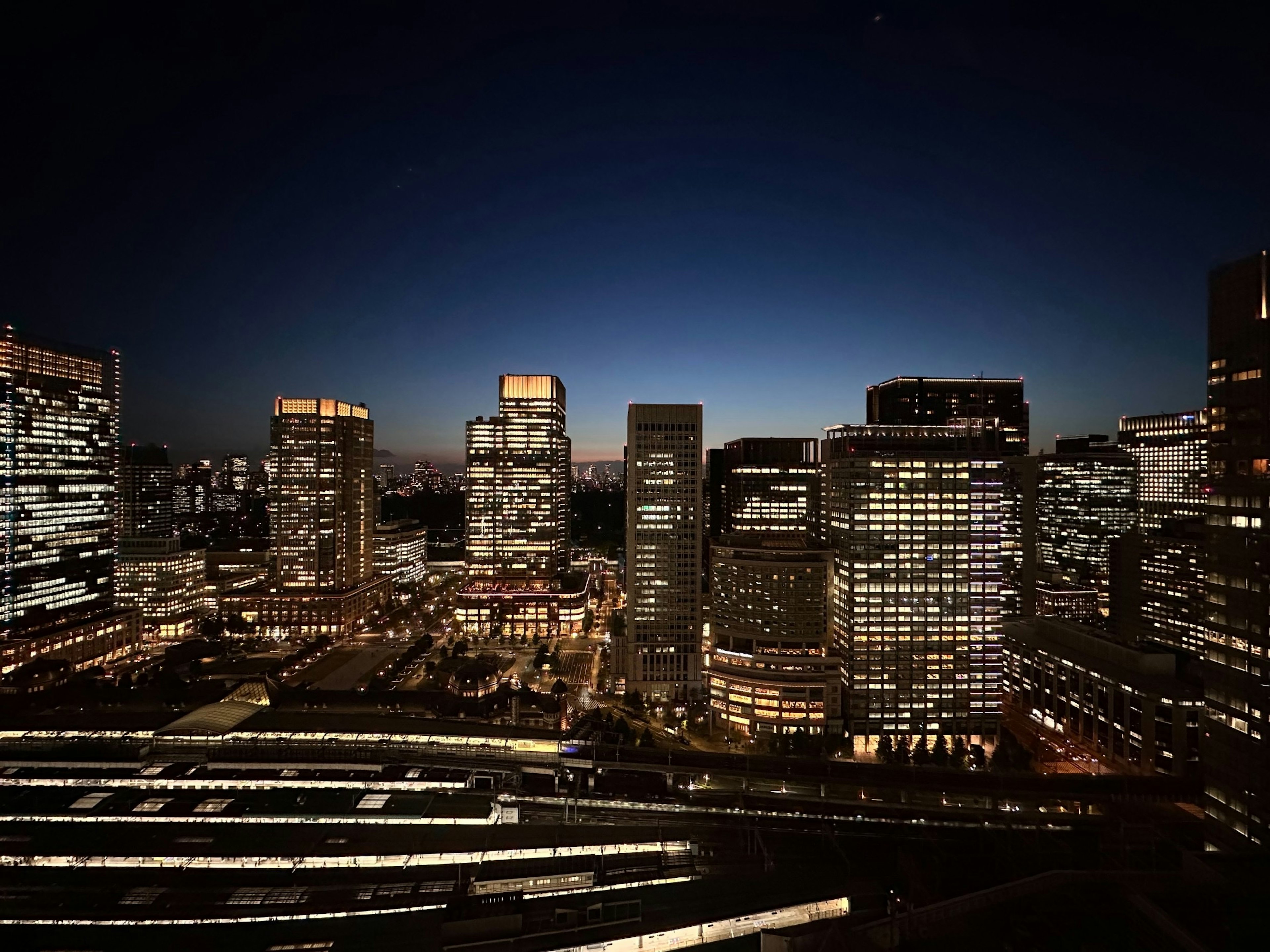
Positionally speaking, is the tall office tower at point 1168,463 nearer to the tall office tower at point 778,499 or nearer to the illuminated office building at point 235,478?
the tall office tower at point 778,499

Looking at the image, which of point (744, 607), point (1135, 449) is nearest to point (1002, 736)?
point (744, 607)

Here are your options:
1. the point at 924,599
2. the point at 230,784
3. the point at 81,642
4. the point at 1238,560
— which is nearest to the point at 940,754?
the point at 924,599

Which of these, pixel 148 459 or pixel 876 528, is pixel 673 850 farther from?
pixel 148 459

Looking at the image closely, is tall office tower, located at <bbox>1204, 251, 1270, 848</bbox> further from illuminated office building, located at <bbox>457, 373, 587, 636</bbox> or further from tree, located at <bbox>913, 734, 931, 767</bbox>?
illuminated office building, located at <bbox>457, 373, 587, 636</bbox>

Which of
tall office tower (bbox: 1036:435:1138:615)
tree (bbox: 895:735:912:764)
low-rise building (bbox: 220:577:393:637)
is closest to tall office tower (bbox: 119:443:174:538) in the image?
low-rise building (bbox: 220:577:393:637)

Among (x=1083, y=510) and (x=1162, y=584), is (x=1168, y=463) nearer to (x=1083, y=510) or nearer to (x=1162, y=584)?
(x=1083, y=510)
